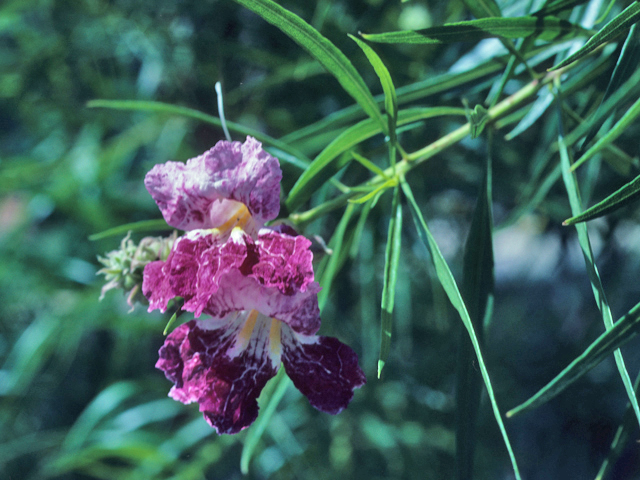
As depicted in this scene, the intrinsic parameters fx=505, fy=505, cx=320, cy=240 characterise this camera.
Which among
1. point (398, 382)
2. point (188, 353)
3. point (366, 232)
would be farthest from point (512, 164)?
point (188, 353)

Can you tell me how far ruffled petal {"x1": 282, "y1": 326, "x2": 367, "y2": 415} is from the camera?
39cm

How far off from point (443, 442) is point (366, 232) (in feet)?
1.75

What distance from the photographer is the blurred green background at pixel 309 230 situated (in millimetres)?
971

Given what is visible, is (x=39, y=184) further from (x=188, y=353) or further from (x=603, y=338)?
(x=603, y=338)

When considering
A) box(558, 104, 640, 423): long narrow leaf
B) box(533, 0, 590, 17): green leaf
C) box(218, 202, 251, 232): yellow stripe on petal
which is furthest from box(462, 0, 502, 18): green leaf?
box(218, 202, 251, 232): yellow stripe on petal

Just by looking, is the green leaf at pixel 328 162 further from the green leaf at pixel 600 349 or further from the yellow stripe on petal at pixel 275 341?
the green leaf at pixel 600 349

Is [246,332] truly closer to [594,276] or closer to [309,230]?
[594,276]

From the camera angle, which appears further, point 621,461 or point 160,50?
point 160,50

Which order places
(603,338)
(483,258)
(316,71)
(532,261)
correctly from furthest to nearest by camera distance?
(532,261), (316,71), (483,258), (603,338)

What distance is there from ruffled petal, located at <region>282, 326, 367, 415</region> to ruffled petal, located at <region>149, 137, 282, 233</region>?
111 millimetres

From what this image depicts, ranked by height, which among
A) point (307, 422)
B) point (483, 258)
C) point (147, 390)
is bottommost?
point (147, 390)

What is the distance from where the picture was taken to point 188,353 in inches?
15.4

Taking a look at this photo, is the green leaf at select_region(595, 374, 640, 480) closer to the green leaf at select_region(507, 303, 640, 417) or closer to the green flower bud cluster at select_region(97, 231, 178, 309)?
the green leaf at select_region(507, 303, 640, 417)

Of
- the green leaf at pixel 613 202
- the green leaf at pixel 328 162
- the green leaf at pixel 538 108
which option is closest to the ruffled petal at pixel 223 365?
the green leaf at pixel 328 162
